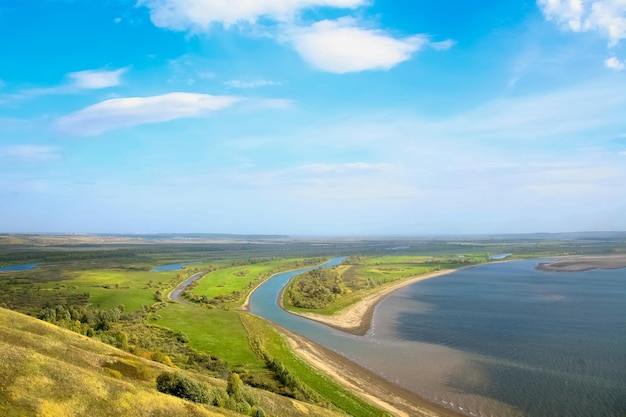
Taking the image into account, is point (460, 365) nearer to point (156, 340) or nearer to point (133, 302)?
point (156, 340)

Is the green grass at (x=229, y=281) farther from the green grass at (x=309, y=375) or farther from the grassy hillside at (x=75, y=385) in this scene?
the grassy hillside at (x=75, y=385)

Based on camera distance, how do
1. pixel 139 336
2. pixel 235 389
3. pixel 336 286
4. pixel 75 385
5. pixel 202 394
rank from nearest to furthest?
pixel 75 385
pixel 202 394
pixel 235 389
pixel 139 336
pixel 336 286

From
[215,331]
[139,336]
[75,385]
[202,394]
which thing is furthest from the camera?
[215,331]

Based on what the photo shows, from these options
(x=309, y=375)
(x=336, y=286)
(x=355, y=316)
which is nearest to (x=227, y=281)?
(x=336, y=286)

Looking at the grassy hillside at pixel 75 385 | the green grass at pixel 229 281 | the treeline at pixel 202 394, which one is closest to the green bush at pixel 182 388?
the treeline at pixel 202 394

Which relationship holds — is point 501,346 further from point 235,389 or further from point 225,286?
point 225,286
